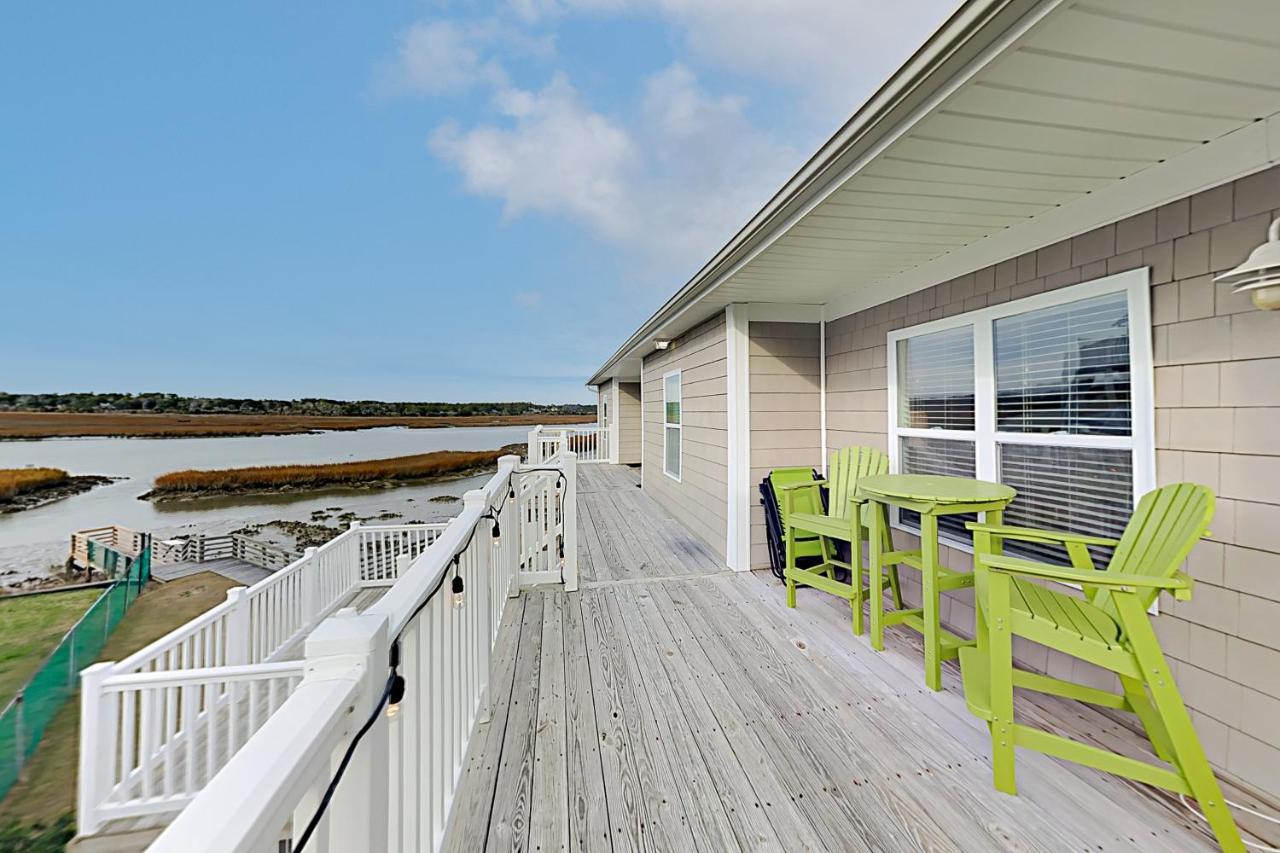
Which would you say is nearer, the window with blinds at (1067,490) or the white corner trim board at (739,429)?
the window with blinds at (1067,490)

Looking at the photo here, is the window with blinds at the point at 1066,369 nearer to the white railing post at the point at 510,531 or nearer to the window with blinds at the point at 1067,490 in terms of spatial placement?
the window with blinds at the point at 1067,490

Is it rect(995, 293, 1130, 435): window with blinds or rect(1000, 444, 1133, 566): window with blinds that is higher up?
rect(995, 293, 1130, 435): window with blinds

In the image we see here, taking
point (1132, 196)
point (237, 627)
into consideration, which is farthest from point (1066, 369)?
point (237, 627)

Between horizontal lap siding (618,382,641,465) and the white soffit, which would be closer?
the white soffit

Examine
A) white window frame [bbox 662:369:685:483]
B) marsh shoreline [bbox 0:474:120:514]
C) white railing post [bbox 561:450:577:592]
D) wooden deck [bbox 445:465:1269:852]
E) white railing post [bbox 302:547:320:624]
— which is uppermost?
white window frame [bbox 662:369:685:483]

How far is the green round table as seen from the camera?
2.29 metres

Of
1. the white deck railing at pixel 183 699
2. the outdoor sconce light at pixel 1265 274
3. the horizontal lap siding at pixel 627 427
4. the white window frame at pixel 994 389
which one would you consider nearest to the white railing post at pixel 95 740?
the white deck railing at pixel 183 699

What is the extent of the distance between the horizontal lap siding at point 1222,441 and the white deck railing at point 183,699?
3723 mm

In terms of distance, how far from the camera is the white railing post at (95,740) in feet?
9.92

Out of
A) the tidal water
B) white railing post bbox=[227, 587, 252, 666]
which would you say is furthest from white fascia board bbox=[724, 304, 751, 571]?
the tidal water

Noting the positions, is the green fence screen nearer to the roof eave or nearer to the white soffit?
the roof eave

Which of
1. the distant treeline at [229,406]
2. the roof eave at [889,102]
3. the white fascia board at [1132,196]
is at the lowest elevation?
the distant treeline at [229,406]

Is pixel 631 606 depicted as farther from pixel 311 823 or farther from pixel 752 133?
pixel 752 133

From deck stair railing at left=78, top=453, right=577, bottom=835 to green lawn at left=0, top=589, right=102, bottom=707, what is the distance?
489 centimetres
